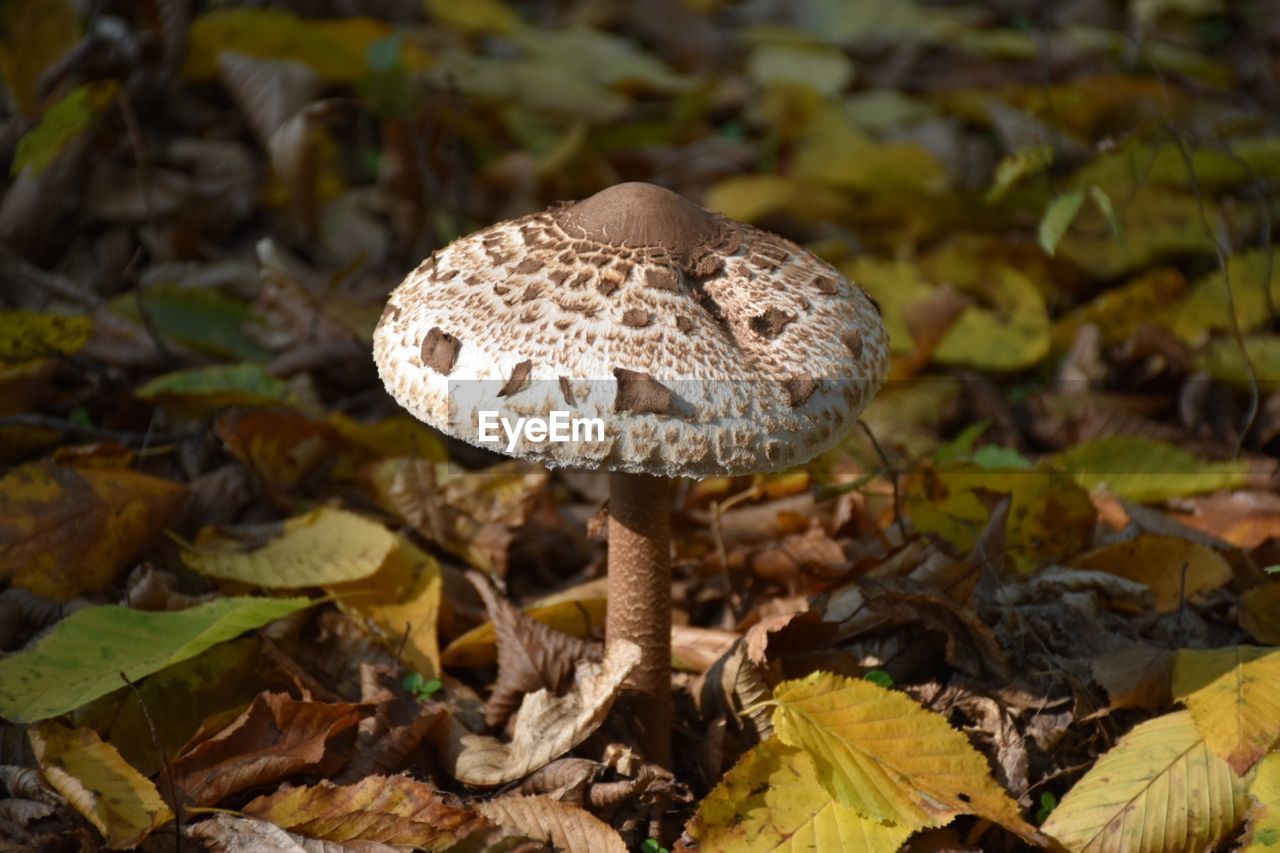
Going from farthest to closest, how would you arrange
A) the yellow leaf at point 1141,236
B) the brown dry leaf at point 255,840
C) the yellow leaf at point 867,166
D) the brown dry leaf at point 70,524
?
the yellow leaf at point 867,166, the yellow leaf at point 1141,236, the brown dry leaf at point 70,524, the brown dry leaf at point 255,840

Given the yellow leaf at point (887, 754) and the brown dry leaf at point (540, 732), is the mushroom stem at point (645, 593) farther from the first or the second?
the yellow leaf at point (887, 754)

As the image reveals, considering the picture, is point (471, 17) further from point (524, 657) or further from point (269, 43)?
point (524, 657)

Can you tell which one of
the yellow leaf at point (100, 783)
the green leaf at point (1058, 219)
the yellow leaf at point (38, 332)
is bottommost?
the yellow leaf at point (100, 783)

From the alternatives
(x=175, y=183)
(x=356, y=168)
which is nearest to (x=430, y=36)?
(x=356, y=168)

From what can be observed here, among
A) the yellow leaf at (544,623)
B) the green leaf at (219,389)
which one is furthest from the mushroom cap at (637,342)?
the green leaf at (219,389)

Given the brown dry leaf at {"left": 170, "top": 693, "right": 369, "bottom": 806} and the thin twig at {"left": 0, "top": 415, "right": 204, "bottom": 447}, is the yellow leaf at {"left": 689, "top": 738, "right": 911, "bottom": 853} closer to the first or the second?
the brown dry leaf at {"left": 170, "top": 693, "right": 369, "bottom": 806}

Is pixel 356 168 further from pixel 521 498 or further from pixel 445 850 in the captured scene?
pixel 445 850
